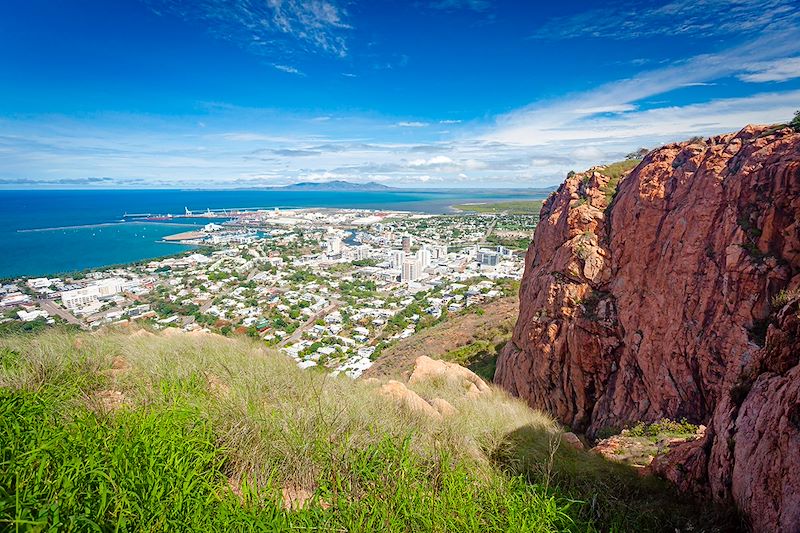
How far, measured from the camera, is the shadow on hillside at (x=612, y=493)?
3326 millimetres

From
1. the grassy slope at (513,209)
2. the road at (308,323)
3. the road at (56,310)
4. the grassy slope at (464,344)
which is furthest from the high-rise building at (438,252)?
the grassy slope at (513,209)

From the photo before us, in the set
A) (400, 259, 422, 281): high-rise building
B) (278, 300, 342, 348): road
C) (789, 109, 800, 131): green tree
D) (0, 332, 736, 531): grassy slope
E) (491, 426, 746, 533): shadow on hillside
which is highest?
(789, 109, 800, 131): green tree

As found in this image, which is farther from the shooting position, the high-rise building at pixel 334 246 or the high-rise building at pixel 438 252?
the high-rise building at pixel 334 246

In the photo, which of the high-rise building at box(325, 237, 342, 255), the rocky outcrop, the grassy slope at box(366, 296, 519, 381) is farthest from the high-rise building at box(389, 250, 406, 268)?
the rocky outcrop

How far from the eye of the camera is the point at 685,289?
877cm

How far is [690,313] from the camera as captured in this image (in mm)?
8531

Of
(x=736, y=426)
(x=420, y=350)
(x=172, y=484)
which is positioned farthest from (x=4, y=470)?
(x=420, y=350)

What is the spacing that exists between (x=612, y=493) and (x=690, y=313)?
659 cm

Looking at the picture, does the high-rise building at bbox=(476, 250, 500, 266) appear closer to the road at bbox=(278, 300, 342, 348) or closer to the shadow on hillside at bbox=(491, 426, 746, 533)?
the road at bbox=(278, 300, 342, 348)

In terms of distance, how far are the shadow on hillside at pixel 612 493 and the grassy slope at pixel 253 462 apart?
0.02 m

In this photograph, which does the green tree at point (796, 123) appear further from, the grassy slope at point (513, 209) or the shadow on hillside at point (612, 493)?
the grassy slope at point (513, 209)

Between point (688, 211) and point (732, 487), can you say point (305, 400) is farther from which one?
point (688, 211)

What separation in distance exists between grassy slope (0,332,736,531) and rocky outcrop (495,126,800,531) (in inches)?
34.4

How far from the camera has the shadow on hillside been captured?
3.33 m
